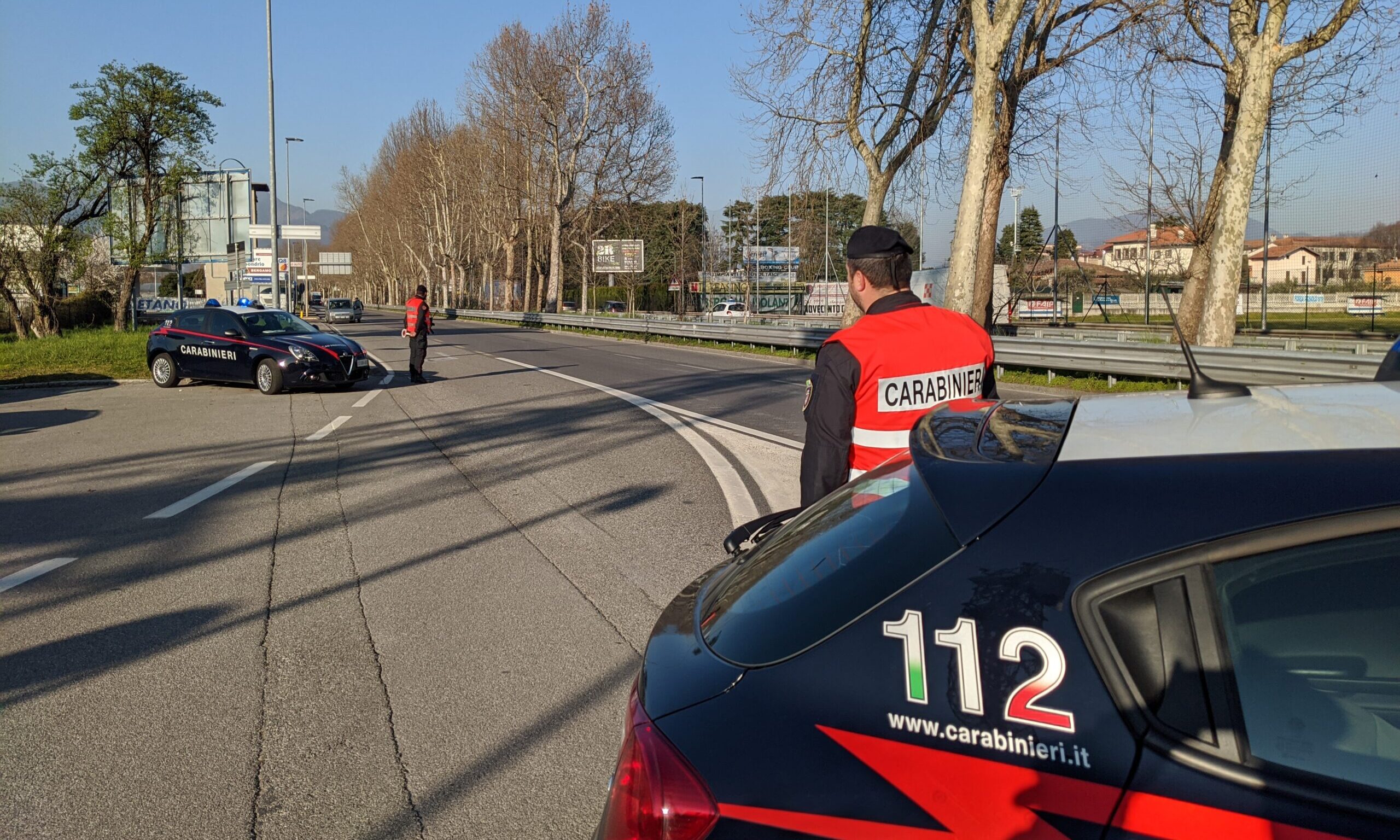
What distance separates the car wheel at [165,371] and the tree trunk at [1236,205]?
18.2 meters

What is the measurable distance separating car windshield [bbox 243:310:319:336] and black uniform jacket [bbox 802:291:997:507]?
17.1 metres

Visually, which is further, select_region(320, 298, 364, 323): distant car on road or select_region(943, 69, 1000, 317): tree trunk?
select_region(320, 298, 364, 323): distant car on road

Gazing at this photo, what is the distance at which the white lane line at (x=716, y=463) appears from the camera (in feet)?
26.7

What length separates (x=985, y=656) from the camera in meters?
1.70

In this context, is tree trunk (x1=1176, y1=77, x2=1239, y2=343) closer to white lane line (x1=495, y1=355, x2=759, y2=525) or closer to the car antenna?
white lane line (x1=495, y1=355, x2=759, y2=525)

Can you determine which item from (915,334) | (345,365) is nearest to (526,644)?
(915,334)

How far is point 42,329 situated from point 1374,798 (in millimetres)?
35897

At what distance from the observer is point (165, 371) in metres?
19.4

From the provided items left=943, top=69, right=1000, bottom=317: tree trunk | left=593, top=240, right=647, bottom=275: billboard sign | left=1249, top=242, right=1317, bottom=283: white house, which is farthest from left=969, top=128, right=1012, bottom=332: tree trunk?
left=1249, top=242, right=1317, bottom=283: white house

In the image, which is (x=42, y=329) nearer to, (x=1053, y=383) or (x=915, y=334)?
(x=1053, y=383)

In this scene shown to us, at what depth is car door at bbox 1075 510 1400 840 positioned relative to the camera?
154 cm

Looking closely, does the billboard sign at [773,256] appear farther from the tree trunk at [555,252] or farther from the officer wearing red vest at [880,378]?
the officer wearing red vest at [880,378]

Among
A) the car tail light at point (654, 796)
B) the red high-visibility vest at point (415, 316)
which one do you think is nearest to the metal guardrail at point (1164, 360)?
the car tail light at point (654, 796)

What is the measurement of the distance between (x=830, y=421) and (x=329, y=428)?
11.5 metres
